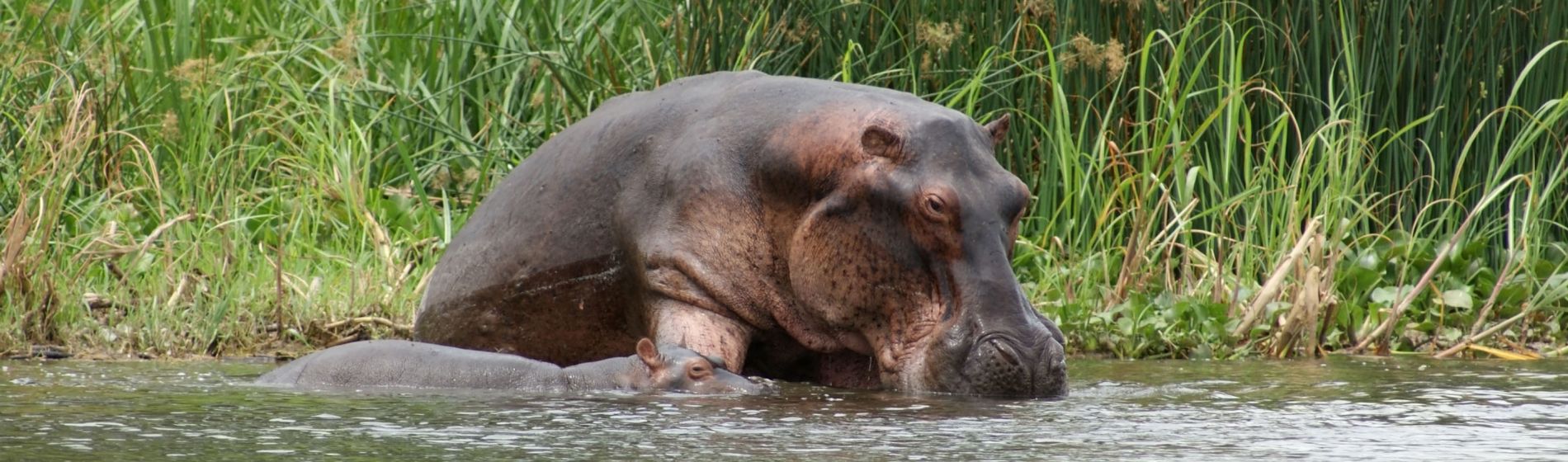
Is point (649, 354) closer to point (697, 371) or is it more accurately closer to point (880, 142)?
point (697, 371)

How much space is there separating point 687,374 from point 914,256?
23.0 inches

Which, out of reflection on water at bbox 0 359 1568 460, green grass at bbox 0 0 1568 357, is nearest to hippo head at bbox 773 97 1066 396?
reflection on water at bbox 0 359 1568 460

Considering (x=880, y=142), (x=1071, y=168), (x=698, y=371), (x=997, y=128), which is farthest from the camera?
(x=1071, y=168)

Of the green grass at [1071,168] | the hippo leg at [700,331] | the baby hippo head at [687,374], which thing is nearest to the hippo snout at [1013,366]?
the baby hippo head at [687,374]

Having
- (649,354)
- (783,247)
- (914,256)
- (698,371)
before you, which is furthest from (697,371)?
(914,256)

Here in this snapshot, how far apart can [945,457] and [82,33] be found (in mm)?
6431

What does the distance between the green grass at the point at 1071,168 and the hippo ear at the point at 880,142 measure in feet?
5.71

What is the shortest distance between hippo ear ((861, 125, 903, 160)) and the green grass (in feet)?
5.71

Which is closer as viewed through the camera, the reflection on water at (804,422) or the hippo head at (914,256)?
the reflection on water at (804,422)

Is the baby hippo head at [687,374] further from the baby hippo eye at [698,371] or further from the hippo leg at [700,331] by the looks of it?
the hippo leg at [700,331]

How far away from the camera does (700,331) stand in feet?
16.7

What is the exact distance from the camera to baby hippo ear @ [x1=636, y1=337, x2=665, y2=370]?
4848mm

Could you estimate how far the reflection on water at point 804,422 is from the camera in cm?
362

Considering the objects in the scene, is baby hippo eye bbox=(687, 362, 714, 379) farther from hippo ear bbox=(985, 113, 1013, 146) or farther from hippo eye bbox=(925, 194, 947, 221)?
hippo ear bbox=(985, 113, 1013, 146)
